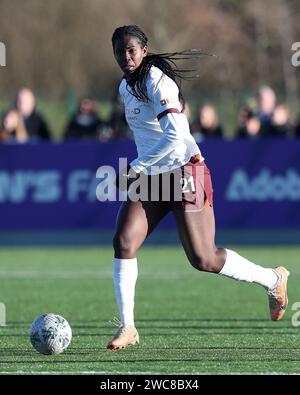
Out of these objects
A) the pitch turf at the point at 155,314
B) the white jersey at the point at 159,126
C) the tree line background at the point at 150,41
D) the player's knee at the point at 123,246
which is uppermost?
the tree line background at the point at 150,41

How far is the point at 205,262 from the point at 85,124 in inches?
469

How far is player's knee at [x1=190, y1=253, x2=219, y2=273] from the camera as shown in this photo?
8281 mm

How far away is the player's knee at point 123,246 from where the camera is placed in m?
8.30

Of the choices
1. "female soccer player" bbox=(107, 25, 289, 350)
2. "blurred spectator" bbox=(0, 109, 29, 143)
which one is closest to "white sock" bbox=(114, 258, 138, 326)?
"female soccer player" bbox=(107, 25, 289, 350)

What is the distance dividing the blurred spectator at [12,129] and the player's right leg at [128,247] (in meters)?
10.7

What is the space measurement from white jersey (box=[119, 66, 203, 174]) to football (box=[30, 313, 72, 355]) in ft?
3.95

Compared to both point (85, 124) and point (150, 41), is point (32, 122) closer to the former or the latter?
point (85, 124)

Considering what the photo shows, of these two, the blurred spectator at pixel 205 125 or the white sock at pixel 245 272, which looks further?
the blurred spectator at pixel 205 125

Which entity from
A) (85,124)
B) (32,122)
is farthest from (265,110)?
(32,122)

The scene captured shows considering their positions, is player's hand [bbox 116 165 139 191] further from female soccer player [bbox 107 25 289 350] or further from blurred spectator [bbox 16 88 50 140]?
blurred spectator [bbox 16 88 50 140]

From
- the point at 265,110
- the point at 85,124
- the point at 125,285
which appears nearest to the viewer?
the point at 125,285

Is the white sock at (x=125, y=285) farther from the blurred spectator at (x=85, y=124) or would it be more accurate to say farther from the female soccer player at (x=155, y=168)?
the blurred spectator at (x=85, y=124)

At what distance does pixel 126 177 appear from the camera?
814 centimetres

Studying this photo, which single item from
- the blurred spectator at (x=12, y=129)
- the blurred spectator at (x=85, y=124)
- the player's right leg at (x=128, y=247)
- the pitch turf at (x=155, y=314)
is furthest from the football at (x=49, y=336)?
the blurred spectator at (x=85, y=124)
